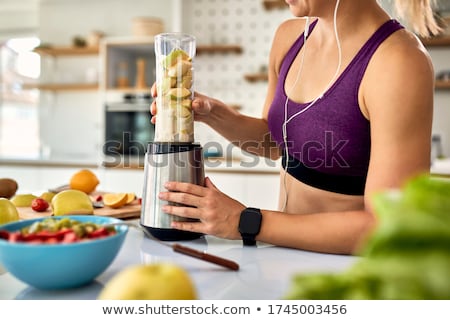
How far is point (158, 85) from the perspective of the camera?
0.96 metres

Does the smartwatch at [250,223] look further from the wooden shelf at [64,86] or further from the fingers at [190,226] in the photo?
the wooden shelf at [64,86]

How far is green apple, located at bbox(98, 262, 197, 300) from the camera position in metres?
0.39

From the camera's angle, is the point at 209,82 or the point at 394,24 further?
the point at 209,82

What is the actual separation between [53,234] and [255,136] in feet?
2.95

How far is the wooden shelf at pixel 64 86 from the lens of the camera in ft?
13.6

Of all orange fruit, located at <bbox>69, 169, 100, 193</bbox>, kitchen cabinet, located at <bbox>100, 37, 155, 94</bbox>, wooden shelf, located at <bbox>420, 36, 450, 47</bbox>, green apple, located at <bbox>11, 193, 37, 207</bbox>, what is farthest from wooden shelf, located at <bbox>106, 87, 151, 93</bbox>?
green apple, located at <bbox>11, 193, 37, 207</bbox>

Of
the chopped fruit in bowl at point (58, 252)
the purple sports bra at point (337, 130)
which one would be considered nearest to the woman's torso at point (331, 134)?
the purple sports bra at point (337, 130)

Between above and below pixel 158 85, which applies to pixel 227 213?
below

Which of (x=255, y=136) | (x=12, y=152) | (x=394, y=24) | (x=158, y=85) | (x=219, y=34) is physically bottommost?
(x=12, y=152)

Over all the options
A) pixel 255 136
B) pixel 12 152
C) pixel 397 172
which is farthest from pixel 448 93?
pixel 12 152

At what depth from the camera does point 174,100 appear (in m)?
0.94

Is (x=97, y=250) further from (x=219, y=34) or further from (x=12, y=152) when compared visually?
(x=12, y=152)

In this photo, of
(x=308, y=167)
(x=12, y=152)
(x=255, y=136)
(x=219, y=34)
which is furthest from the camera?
(x=12, y=152)
